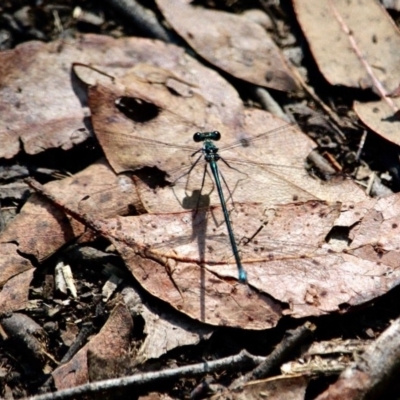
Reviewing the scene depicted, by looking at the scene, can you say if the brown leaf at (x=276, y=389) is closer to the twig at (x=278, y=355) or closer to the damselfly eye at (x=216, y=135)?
→ the twig at (x=278, y=355)

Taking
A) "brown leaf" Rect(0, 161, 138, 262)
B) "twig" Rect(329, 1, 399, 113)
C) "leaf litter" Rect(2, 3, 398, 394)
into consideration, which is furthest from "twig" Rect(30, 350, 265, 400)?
"twig" Rect(329, 1, 399, 113)

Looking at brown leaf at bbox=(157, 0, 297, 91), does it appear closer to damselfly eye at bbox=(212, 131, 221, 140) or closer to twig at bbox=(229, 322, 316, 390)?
damselfly eye at bbox=(212, 131, 221, 140)

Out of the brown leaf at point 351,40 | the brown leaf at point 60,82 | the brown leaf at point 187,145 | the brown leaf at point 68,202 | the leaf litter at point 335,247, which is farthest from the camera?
the brown leaf at point 351,40

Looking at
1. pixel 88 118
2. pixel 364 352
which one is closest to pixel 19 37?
pixel 88 118

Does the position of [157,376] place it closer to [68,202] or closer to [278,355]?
[278,355]

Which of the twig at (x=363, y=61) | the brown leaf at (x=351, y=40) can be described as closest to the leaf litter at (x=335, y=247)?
the twig at (x=363, y=61)
